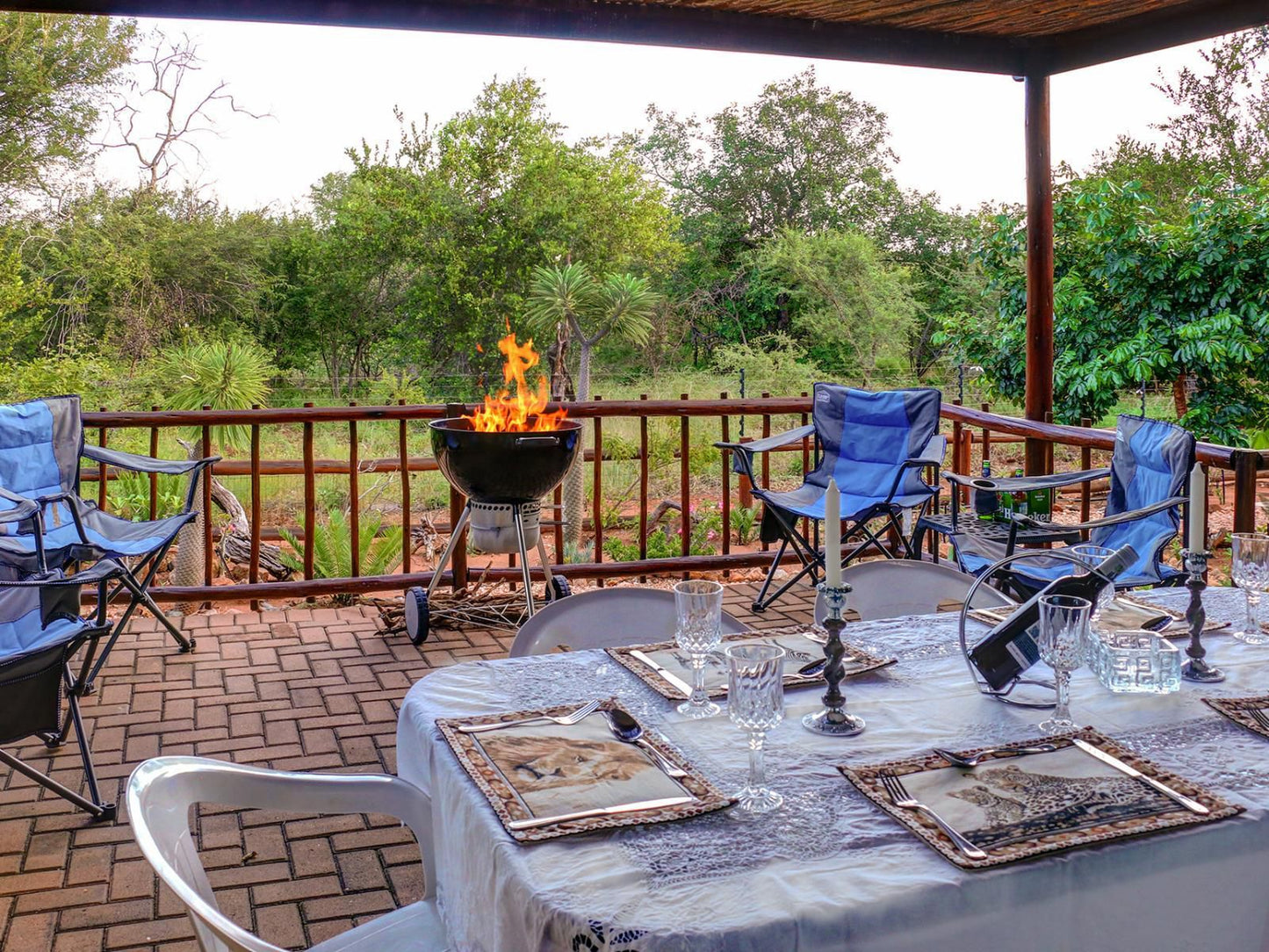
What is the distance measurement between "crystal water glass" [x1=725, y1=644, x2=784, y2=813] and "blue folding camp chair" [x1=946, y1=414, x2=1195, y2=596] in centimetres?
193

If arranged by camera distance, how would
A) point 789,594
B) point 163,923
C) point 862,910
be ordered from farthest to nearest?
1. point 789,594
2. point 163,923
3. point 862,910

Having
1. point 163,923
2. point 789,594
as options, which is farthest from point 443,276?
point 163,923

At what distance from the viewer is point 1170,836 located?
1.19 metres

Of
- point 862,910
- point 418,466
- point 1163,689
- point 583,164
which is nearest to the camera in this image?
point 862,910

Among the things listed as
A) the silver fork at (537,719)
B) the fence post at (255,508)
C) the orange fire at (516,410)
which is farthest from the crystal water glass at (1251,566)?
the fence post at (255,508)

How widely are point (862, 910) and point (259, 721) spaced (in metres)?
2.72

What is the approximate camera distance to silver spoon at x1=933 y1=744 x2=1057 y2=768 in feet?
4.50

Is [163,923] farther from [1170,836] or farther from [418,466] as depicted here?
[418,466]

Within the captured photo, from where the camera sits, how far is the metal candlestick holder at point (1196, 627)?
5.58 feet

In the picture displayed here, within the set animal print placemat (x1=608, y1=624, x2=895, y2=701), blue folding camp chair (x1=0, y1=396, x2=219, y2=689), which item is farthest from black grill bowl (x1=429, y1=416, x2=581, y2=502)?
animal print placemat (x1=608, y1=624, x2=895, y2=701)

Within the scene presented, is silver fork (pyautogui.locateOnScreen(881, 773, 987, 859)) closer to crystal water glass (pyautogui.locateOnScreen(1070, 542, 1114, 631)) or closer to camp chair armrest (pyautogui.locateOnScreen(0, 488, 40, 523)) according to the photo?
crystal water glass (pyautogui.locateOnScreen(1070, 542, 1114, 631))

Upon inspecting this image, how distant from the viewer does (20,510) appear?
3420 mm

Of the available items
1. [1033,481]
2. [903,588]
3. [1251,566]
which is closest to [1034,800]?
[1251,566]

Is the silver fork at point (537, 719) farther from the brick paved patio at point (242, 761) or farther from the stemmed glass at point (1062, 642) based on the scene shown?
the brick paved patio at point (242, 761)
